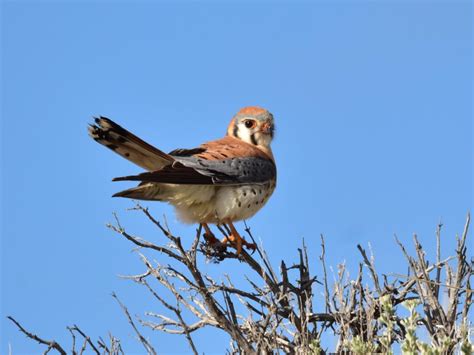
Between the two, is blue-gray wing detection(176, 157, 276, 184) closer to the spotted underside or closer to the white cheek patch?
the spotted underside

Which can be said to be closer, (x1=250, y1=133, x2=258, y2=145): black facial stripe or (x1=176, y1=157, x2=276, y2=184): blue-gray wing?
(x1=176, y1=157, x2=276, y2=184): blue-gray wing

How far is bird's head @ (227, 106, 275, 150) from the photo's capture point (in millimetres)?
5676

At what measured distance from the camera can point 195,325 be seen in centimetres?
391

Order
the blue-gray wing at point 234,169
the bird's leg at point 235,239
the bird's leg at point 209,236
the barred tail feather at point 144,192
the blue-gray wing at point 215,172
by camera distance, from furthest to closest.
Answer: the bird's leg at point 209,236 < the bird's leg at point 235,239 < the blue-gray wing at point 234,169 < the barred tail feather at point 144,192 < the blue-gray wing at point 215,172

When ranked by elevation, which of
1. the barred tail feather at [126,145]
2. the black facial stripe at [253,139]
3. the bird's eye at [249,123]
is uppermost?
the bird's eye at [249,123]

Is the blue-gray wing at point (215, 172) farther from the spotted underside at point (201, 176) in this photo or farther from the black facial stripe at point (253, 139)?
the black facial stripe at point (253, 139)

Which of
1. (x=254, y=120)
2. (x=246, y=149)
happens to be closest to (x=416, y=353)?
(x=246, y=149)

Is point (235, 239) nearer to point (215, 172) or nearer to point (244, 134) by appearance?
point (215, 172)

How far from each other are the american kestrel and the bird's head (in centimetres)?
35

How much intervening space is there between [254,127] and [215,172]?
1118mm

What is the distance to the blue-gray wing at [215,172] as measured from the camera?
14.0 feet

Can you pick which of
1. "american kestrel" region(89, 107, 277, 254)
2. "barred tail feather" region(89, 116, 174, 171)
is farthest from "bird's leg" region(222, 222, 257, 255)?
"barred tail feather" region(89, 116, 174, 171)

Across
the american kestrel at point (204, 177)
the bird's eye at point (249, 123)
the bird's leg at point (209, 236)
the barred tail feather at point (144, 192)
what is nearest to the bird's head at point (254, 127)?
the bird's eye at point (249, 123)

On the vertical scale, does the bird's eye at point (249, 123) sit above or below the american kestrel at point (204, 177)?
above
